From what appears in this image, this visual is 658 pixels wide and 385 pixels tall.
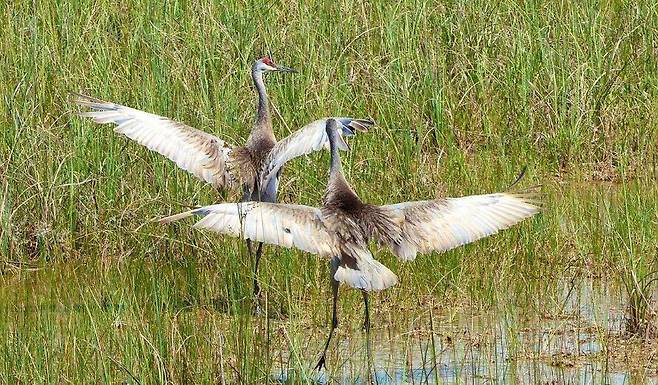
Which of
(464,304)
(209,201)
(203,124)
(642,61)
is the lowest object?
(464,304)

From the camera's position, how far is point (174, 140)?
21.2 ft

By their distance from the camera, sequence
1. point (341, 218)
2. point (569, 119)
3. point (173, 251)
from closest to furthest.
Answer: point (341, 218) < point (173, 251) < point (569, 119)

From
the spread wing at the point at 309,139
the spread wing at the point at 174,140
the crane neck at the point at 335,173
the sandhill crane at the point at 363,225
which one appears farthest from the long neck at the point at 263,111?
the sandhill crane at the point at 363,225

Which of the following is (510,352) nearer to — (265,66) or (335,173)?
(335,173)

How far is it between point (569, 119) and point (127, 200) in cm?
268

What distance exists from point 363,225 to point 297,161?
185 cm

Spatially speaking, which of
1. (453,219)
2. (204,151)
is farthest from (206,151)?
(453,219)

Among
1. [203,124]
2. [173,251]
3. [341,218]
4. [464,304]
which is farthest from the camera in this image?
[203,124]

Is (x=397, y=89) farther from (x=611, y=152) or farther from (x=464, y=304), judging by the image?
(x=464, y=304)

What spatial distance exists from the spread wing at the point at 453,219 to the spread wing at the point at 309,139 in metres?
0.74

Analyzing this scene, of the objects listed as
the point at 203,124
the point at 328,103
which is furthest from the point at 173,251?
the point at 328,103

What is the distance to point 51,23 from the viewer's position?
8062mm

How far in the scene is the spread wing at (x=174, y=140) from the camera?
6398 mm

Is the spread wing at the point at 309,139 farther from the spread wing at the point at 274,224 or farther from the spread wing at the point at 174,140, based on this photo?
the spread wing at the point at 274,224
